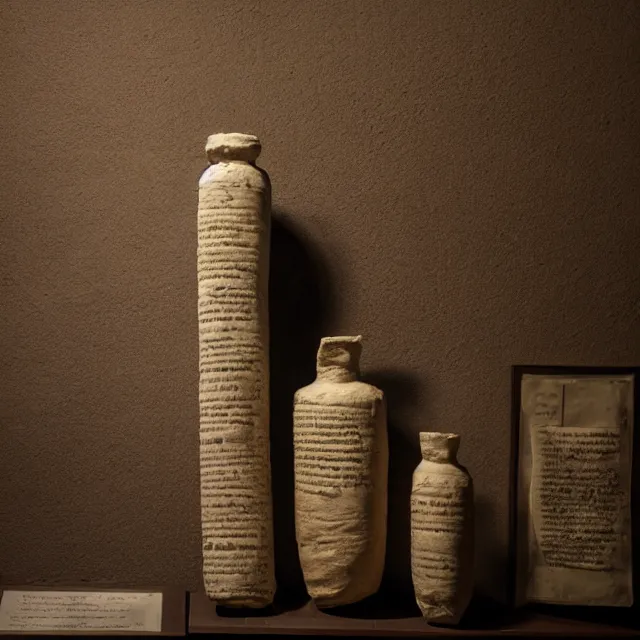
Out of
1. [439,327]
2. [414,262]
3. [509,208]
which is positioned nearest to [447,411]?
[439,327]

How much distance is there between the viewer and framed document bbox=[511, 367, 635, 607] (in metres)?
1.60

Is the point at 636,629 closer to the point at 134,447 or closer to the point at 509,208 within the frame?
the point at 509,208

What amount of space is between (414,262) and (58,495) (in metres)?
0.84

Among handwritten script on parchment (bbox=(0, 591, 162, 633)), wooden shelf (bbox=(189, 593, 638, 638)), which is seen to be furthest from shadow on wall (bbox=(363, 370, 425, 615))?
handwritten script on parchment (bbox=(0, 591, 162, 633))

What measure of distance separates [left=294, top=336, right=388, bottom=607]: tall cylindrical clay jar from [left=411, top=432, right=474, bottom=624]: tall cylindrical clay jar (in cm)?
8

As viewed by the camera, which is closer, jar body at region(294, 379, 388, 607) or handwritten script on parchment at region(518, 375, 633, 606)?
jar body at region(294, 379, 388, 607)

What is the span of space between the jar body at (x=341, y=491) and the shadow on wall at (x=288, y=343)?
0.15 meters

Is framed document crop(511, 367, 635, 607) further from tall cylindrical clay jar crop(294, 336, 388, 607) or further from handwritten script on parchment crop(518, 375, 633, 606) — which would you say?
tall cylindrical clay jar crop(294, 336, 388, 607)

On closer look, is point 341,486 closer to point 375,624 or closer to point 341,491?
point 341,491

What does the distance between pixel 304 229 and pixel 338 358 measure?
301 mm

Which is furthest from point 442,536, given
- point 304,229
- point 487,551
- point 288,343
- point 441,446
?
point 304,229

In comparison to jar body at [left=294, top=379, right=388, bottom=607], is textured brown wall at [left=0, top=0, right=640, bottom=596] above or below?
above

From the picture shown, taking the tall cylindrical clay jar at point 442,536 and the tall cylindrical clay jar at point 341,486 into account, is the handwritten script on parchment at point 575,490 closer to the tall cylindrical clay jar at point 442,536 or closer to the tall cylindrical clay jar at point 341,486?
the tall cylindrical clay jar at point 442,536

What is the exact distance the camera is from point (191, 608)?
1561mm
